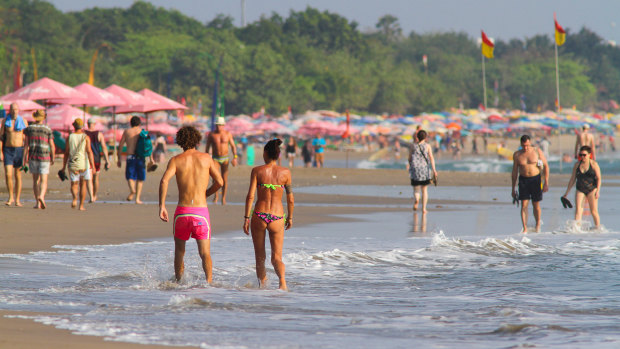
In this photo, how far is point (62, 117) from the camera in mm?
32125

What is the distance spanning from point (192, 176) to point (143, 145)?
785cm

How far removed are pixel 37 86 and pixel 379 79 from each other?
79517mm

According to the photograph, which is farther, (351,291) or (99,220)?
(99,220)

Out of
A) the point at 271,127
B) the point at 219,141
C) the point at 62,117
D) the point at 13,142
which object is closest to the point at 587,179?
the point at 219,141

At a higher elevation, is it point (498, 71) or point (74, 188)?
point (498, 71)

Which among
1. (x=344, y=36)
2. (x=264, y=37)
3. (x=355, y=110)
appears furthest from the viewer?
(x=344, y=36)

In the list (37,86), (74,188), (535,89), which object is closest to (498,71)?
(535,89)

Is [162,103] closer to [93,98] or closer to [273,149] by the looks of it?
[93,98]

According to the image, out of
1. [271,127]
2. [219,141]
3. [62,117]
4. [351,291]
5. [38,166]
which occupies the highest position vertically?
[271,127]

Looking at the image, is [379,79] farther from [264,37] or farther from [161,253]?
[161,253]

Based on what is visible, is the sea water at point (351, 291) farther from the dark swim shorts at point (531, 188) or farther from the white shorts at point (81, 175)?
the white shorts at point (81, 175)

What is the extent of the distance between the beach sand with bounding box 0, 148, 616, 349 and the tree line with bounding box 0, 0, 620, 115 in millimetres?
42865

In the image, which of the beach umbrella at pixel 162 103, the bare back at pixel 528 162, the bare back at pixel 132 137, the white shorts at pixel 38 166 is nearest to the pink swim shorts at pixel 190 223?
the bare back at pixel 528 162

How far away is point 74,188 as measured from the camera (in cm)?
1497
